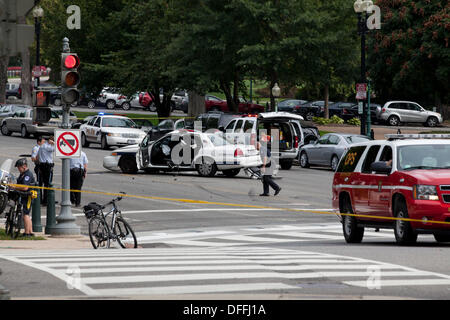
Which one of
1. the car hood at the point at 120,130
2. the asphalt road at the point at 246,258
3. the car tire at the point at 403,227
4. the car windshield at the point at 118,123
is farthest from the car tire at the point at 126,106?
the car tire at the point at 403,227

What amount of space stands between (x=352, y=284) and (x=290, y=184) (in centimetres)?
2063

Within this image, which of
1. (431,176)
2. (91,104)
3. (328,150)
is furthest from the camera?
(91,104)

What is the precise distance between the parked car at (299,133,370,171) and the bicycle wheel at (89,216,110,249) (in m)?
20.0

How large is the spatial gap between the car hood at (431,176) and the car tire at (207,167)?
17.2 meters

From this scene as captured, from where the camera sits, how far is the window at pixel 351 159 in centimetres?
1756

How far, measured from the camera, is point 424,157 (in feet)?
52.5

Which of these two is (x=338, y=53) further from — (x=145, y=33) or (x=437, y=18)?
(x=145, y=33)

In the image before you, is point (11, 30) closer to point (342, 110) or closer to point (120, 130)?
point (120, 130)

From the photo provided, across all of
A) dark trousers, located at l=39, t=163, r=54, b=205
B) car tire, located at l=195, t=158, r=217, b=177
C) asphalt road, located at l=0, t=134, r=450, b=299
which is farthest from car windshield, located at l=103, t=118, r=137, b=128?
dark trousers, located at l=39, t=163, r=54, b=205

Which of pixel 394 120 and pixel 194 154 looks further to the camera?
pixel 394 120

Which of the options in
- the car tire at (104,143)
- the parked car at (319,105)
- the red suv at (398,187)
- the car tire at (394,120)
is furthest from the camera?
the parked car at (319,105)

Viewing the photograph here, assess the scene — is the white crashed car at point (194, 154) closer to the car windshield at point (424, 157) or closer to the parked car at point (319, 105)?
the car windshield at point (424, 157)

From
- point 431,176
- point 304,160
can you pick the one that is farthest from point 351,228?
point 304,160

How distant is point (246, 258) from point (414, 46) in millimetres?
46758
